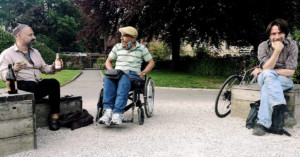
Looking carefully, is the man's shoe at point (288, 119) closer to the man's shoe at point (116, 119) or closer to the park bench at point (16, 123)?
the man's shoe at point (116, 119)

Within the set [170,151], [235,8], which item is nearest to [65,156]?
[170,151]

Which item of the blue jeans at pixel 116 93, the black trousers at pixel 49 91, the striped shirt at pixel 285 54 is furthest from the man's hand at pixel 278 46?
the black trousers at pixel 49 91

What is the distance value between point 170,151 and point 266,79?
188 centimetres

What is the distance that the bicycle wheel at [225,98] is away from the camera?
16.3 ft

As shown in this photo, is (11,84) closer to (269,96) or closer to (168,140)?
(168,140)

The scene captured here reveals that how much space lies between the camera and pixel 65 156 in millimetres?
3086

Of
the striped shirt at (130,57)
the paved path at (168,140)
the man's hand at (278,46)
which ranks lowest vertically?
the paved path at (168,140)

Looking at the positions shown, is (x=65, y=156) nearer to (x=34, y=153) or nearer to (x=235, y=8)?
(x=34, y=153)

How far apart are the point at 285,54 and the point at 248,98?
0.94m

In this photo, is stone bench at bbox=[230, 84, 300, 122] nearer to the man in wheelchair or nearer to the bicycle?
the bicycle

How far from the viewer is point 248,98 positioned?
15.6ft

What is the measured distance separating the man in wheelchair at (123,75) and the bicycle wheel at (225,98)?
1.41 m

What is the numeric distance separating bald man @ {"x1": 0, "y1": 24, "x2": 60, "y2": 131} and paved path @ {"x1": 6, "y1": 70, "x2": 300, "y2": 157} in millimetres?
456

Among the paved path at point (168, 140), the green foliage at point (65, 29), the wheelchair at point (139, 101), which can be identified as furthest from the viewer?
the green foliage at point (65, 29)
